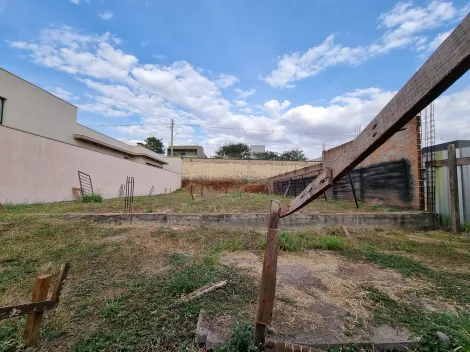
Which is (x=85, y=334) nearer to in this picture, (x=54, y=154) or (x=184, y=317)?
(x=184, y=317)

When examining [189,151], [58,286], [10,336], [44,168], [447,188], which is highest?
[189,151]

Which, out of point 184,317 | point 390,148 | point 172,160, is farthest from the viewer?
point 172,160

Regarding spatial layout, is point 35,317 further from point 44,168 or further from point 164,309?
point 44,168

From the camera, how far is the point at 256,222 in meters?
5.31

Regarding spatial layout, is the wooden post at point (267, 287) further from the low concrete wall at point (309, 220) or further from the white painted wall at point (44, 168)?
the white painted wall at point (44, 168)

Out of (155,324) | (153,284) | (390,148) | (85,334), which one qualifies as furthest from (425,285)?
(390,148)

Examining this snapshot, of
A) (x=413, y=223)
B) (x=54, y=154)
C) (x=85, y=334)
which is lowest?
(x=85, y=334)

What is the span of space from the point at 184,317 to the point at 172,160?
84.3 ft

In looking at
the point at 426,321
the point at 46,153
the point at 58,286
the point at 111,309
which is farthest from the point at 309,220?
the point at 46,153

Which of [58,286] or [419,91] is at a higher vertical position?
[419,91]

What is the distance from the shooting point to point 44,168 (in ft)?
27.4

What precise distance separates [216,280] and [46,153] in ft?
30.6

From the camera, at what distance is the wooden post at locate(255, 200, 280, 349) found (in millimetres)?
1332

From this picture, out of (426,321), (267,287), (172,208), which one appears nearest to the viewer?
(267,287)
